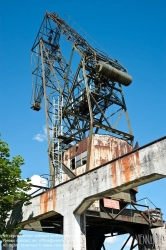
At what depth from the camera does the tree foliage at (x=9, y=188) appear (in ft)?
48.3

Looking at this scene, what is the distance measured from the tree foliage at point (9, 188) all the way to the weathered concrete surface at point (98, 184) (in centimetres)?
164

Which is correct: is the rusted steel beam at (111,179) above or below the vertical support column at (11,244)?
above

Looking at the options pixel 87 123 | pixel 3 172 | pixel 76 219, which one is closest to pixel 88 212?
pixel 76 219

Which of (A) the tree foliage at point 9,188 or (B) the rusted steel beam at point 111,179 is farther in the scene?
(A) the tree foliage at point 9,188

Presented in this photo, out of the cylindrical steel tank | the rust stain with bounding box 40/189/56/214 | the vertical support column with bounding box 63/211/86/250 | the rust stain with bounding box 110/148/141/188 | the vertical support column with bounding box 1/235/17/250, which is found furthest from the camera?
the cylindrical steel tank

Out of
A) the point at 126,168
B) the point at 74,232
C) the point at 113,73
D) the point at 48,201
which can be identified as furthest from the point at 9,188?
the point at 113,73

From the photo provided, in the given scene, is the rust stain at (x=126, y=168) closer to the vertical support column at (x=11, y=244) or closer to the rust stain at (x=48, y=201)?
the rust stain at (x=48, y=201)

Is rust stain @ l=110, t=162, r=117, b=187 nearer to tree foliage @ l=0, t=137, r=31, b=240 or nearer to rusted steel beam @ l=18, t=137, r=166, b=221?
rusted steel beam @ l=18, t=137, r=166, b=221

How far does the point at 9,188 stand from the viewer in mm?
14930

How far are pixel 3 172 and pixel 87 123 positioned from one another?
9214 millimetres

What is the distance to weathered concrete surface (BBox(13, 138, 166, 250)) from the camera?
403 inches

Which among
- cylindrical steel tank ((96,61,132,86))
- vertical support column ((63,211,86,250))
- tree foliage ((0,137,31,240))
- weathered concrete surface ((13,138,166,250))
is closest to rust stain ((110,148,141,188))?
weathered concrete surface ((13,138,166,250))

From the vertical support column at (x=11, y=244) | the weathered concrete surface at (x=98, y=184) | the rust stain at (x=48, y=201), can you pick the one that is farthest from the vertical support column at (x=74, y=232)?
the vertical support column at (x=11, y=244)

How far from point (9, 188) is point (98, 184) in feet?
17.9
